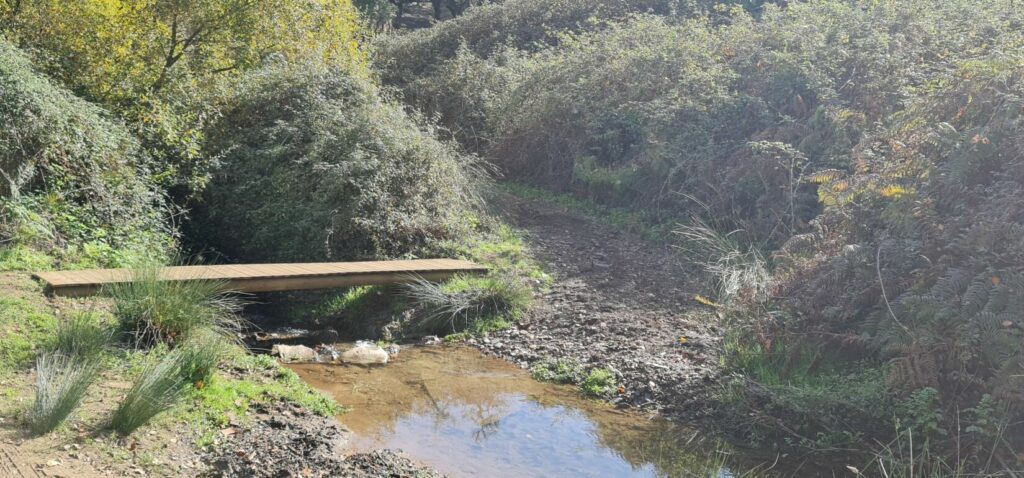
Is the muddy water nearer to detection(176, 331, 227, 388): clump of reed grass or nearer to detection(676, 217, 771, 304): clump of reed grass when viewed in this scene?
detection(176, 331, 227, 388): clump of reed grass

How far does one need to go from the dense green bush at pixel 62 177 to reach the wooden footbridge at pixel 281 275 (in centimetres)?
124

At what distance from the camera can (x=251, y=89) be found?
11898 millimetres

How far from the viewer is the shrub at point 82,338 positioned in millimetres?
5938

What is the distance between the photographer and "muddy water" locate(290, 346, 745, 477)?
19.8 feet

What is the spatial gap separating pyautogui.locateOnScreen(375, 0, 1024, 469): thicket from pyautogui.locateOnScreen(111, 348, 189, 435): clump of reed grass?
418 cm

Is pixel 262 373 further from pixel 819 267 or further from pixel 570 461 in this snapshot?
pixel 819 267

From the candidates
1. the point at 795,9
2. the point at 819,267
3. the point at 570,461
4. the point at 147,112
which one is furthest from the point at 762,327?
the point at 795,9

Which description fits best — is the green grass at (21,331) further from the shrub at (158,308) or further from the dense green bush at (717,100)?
the dense green bush at (717,100)

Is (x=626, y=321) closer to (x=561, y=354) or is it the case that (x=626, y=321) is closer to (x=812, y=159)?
(x=561, y=354)

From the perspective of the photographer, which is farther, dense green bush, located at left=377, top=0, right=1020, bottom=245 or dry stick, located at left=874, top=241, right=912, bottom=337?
dense green bush, located at left=377, top=0, right=1020, bottom=245

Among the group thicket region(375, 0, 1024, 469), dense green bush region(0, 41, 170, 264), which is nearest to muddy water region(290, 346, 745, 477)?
thicket region(375, 0, 1024, 469)

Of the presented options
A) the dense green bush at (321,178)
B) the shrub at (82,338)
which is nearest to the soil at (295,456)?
the shrub at (82,338)

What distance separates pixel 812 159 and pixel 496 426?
739cm

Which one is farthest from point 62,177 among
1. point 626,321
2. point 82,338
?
point 626,321
